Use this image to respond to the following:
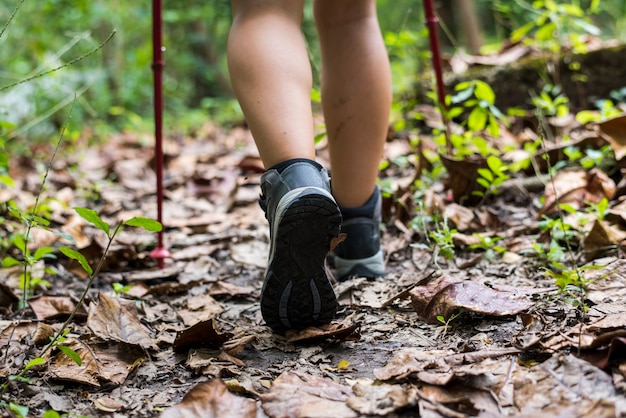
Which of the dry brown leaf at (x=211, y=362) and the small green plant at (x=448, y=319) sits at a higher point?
the dry brown leaf at (x=211, y=362)

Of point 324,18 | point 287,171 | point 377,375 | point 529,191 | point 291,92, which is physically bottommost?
point 529,191

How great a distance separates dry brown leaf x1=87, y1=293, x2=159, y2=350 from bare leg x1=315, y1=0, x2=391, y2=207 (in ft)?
1.88

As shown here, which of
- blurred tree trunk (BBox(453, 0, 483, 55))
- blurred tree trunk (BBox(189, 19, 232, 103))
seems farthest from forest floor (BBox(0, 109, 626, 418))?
blurred tree trunk (BBox(189, 19, 232, 103))

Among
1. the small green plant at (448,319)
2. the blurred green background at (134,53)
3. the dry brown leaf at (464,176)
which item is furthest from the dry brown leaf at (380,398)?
the blurred green background at (134,53)

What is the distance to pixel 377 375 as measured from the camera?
1025 mm

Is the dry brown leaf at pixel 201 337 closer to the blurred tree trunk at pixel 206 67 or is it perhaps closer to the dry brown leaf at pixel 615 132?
the dry brown leaf at pixel 615 132

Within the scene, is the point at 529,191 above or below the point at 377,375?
below

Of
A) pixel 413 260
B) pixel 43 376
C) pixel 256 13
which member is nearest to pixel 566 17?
pixel 413 260

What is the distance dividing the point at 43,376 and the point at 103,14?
14.9 feet

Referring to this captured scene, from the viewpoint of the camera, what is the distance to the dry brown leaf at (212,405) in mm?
934

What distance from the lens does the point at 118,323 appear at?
1.30 meters

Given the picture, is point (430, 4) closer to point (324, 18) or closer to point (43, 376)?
point (324, 18)

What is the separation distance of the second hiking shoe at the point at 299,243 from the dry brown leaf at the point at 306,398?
0.62ft

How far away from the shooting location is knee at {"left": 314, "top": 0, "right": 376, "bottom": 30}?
149 cm
